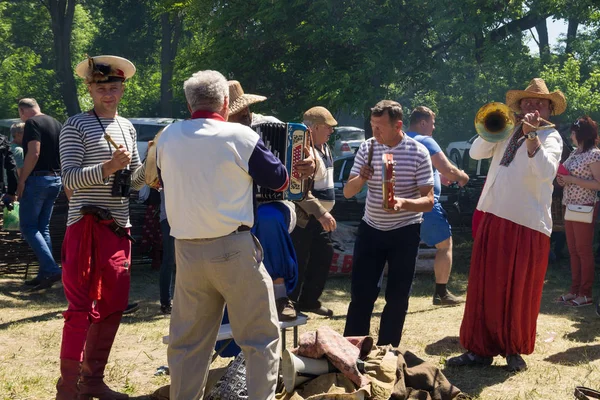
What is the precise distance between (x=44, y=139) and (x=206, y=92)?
15.9 feet

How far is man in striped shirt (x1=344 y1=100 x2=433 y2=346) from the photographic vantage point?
547cm

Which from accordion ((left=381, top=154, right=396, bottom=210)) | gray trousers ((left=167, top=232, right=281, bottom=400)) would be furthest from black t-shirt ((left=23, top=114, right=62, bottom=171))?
gray trousers ((left=167, top=232, right=281, bottom=400))

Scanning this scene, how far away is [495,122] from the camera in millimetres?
5555

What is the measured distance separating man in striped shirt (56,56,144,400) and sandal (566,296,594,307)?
5226 mm

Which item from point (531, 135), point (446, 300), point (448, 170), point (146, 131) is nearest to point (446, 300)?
point (446, 300)

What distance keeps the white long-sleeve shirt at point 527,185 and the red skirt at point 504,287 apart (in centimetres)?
7

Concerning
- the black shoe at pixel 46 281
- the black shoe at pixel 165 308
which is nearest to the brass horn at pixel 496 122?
the black shoe at pixel 165 308

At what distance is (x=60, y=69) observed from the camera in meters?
27.6

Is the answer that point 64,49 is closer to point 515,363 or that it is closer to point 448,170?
point 448,170

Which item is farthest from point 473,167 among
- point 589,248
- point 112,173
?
point 112,173

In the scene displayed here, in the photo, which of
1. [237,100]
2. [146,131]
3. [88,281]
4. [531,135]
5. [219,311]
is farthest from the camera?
[146,131]

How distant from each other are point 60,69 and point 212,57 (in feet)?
57.5

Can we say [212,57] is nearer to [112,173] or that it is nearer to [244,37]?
[244,37]

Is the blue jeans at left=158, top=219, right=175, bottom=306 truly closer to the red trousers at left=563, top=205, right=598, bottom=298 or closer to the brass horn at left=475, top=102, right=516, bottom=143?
the brass horn at left=475, top=102, right=516, bottom=143
